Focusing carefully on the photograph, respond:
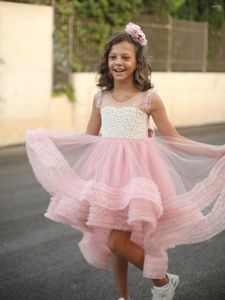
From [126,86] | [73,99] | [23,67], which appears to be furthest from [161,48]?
[126,86]

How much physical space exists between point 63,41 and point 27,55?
1.19m

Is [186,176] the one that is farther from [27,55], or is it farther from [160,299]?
[27,55]

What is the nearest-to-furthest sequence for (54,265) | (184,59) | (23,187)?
(54,265)
(23,187)
(184,59)

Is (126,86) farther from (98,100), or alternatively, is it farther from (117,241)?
(117,241)

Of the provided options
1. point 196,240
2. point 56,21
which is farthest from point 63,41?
point 196,240

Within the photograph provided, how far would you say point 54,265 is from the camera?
460 cm

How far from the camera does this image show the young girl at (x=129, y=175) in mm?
3412

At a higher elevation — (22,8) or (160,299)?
(22,8)

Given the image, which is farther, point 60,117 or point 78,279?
point 60,117

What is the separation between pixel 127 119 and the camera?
3650 mm

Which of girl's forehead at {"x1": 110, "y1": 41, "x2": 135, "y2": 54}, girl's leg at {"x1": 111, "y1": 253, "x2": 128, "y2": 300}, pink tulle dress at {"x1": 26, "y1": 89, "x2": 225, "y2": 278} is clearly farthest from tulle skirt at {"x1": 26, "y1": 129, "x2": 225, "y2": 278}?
girl's forehead at {"x1": 110, "y1": 41, "x2": 135, "y2": 54}

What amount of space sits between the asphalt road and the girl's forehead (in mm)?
1630

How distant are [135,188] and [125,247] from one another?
1.24ft

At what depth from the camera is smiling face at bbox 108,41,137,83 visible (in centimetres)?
366
